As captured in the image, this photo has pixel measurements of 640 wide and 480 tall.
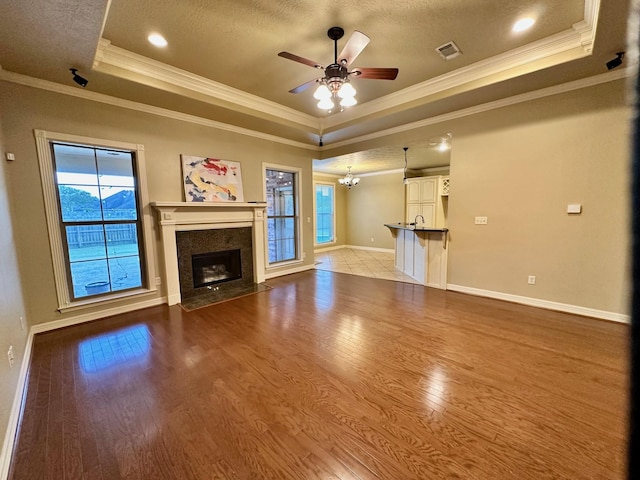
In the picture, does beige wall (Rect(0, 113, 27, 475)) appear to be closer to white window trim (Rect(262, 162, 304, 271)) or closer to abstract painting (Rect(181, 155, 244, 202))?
abstract painting (Rect(181, 155, 244, 202))

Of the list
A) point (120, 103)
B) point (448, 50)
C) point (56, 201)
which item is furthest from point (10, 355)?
point (448, 50)

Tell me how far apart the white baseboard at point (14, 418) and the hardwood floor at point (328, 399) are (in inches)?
1.9

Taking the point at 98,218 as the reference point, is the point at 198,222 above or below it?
below

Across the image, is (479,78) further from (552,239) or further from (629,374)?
(629,374)

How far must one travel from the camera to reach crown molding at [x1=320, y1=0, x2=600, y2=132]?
269 cm

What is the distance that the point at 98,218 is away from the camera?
11.8 feet

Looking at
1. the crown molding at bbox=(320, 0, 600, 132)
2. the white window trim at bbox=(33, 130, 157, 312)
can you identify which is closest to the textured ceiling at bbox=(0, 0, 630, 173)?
the crown molding at bbox=(320, 0, 600, 132)

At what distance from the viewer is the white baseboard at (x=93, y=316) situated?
3.21 meters

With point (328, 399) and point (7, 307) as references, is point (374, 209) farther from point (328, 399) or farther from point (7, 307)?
point (7, 307)

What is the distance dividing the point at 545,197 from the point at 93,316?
6.14 m

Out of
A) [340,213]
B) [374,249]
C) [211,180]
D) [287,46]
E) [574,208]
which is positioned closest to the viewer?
[287,46]

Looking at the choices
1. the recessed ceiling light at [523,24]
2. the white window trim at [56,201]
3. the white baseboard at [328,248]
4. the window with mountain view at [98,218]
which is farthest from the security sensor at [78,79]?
the white baseboard at [328,248]

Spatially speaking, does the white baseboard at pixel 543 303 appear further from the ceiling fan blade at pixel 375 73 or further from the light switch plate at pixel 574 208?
the ceiling fan blade at pixel 375 73

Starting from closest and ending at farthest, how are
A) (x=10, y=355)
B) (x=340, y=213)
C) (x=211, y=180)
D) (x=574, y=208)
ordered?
(x=10, y=355)
(x=574, y=208)
(x=211, y=180)
(x=340, y=213)
